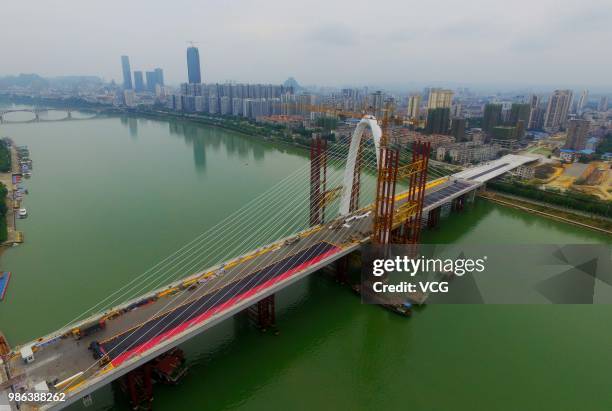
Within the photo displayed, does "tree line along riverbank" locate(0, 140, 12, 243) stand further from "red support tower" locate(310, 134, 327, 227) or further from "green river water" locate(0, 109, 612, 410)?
"red support tower" locate(310, 134, 327, 227)

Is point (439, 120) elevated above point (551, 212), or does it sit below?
above

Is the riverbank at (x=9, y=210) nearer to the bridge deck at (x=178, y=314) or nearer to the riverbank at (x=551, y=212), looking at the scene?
the bridge deck at (x=178, y=314)

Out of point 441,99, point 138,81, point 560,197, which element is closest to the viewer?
point 560,197

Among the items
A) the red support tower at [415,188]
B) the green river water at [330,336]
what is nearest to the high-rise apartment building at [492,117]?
the green river water at [330,336]

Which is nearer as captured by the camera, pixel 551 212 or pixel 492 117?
pixel 551 212

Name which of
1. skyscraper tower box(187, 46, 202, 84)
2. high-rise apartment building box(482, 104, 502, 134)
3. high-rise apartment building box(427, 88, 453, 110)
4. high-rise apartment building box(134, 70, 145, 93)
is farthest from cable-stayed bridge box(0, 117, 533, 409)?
high-rise apartment building box(134, 70, 145, 93)

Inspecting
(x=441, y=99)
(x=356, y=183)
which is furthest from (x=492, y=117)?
(x=356, y=183)

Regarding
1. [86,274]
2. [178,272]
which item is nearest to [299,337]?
[178,272]

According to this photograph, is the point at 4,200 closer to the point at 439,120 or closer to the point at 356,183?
the point at 356,183
